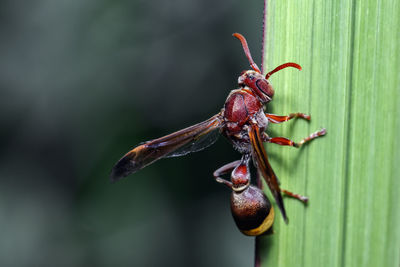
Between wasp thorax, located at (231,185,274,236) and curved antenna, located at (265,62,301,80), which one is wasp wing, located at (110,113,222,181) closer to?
wasp thorax, located at (231,185,274,236)

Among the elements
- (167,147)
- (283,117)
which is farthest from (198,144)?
(283,117)

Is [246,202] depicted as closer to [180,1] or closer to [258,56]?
[258,56]

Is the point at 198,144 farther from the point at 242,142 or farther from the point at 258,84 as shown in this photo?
the point at 258,84

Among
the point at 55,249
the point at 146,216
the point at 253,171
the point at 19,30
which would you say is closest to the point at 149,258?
the point at 146,216

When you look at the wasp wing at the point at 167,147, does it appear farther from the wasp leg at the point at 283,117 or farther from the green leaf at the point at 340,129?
the green leaf at the point at 340,129

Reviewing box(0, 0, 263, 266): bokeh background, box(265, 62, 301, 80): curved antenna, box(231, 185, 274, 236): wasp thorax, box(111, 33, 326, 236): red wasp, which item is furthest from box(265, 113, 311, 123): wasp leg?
box(0, 0, 263, 266): bokeh background
